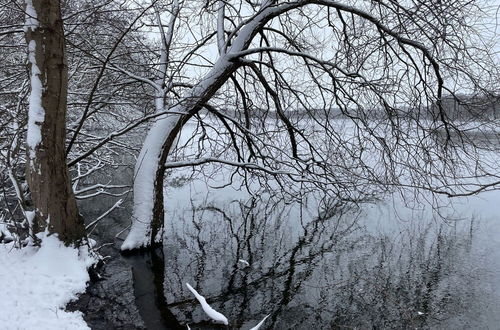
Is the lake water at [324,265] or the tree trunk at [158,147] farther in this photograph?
the tree trunk at [158,147]

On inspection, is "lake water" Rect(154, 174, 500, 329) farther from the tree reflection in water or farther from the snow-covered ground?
the snow-covered ground

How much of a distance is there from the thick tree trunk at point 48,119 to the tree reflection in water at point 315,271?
212cm

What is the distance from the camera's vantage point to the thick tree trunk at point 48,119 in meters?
5.05

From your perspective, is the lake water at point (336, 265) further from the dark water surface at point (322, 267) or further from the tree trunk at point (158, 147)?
the tree trunk at point (158, 147)

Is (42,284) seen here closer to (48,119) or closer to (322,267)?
(48,119)

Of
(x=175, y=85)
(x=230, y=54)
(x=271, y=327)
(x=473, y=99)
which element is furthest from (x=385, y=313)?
(x=175, y=85)

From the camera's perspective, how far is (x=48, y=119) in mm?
5207

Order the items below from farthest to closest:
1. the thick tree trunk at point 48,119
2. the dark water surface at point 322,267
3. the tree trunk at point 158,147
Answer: the tree trunk at point 158,147
the dark water surface at point 322,267
the thick tree trunk at point 48,119

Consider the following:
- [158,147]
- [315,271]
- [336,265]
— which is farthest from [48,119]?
[336,265]

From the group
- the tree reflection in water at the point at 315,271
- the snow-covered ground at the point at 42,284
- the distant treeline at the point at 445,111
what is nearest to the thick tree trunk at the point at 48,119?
the snow-covered ground at the point at 42,284

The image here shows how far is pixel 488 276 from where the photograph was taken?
679cm

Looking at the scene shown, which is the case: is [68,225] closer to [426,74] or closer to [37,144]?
[37,144]

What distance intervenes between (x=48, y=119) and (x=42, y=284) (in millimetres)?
2129

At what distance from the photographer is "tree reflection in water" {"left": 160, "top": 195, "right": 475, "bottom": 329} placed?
5.59 meters
